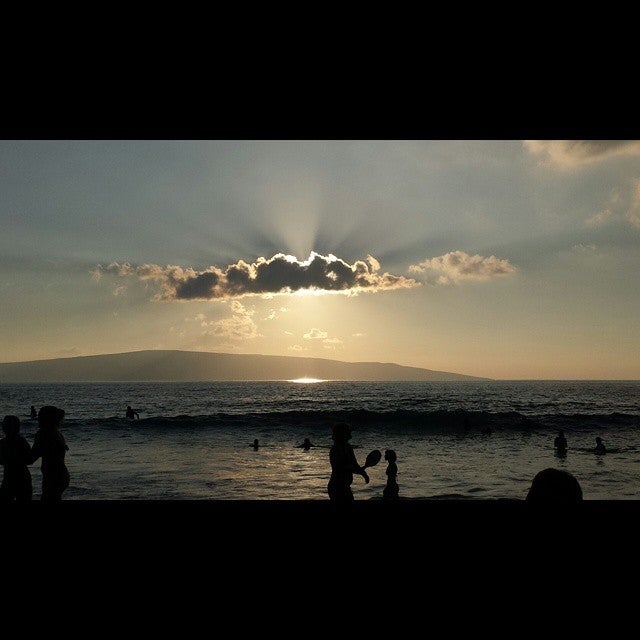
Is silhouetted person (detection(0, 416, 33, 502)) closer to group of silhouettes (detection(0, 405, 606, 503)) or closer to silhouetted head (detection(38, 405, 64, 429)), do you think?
group of silhouettes (detection(0, 405, 606, 503))

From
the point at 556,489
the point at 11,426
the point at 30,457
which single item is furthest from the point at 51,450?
the point at 556,489

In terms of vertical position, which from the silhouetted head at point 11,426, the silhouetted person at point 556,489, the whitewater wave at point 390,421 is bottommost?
the whitewater wave at point 390,421

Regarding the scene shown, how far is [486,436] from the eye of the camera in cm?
2508

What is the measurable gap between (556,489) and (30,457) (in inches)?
169

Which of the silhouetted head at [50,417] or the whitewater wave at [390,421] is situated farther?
the whitewater wave at [390,421]

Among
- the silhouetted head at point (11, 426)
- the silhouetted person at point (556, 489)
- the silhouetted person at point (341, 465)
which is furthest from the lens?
the silhouetted person at point (341, 465)

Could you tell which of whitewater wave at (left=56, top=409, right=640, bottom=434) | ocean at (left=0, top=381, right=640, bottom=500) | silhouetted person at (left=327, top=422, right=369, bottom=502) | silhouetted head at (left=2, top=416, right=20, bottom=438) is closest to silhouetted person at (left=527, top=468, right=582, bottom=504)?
silhouetted person at (left=327, top=422, right=369, bottom=502)

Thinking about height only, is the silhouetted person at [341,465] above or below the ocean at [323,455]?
above

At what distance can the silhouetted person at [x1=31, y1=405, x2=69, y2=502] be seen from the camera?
184 inches

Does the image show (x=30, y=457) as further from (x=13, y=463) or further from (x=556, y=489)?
(x=556, y=489)

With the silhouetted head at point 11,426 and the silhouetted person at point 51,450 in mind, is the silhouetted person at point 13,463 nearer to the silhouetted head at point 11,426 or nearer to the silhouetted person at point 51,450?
the silhouetted head at point 11,426

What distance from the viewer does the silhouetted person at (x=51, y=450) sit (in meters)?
4.67

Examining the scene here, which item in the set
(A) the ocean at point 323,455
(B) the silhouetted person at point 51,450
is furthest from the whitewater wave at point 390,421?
(B) the silhouetted person at point 51,450
